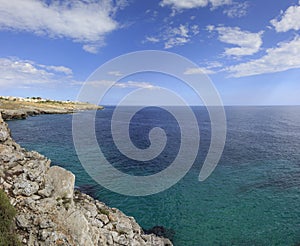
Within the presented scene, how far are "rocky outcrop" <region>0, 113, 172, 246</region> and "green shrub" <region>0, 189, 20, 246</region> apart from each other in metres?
0.43

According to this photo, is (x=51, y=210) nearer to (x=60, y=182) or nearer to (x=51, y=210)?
(x=51, y=210)

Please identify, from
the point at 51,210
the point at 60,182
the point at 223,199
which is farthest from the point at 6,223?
the point at 223,199

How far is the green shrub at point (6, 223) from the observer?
13742 millimetres

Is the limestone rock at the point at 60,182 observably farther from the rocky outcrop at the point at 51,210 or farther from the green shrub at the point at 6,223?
the green shrub at the point at 6,223

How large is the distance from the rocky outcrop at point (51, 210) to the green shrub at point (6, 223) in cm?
43

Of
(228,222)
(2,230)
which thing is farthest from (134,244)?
(228,222)

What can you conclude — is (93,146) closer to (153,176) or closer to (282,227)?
(153,176)

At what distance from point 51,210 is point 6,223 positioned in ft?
9.14

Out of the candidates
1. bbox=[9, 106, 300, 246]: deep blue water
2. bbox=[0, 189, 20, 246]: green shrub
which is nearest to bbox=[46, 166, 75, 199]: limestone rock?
bbox=[0, 189, 20, 246]: green shrub

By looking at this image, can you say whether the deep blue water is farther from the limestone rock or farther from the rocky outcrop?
the limestone rock

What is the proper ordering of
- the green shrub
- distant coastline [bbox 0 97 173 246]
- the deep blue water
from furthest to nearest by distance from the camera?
the deep blue water
distant coastline [bbox 0 97 173 246]
the green shrub

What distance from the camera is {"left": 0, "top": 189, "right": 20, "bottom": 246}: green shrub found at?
13.7 m

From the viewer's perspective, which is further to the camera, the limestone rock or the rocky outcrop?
the limestone rock

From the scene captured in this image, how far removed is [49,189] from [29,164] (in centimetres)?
292
